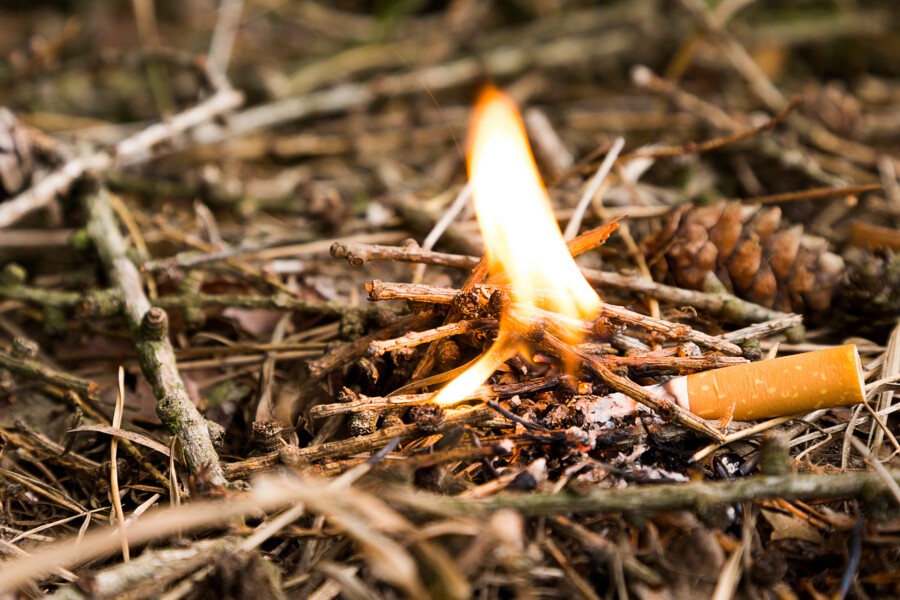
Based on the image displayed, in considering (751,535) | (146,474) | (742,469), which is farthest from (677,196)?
(146,474)

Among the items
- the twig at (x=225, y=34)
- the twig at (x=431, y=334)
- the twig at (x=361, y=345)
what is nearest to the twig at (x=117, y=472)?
the twig at (x=361, y=345)

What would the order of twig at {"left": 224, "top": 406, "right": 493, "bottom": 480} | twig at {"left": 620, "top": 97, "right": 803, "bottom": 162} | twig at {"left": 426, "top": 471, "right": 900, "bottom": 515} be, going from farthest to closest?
twig at {"left": 620, "top": 97, "right": 803, "bottom": 162}, twig at {"left": 224, "top": 406, "right": 493, "bottom": 480}, twig at {"left": 426, "top": 471, "right": 900, "bottom": 515}

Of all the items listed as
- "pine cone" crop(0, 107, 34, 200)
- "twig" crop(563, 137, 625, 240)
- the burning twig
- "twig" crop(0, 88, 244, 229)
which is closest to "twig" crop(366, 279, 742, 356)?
the burning twig

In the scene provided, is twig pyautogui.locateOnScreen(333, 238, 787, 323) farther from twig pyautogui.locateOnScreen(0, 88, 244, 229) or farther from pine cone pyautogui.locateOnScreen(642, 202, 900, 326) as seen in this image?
twig pyautogui.locateOnScreen(0, 88, 244, 229)

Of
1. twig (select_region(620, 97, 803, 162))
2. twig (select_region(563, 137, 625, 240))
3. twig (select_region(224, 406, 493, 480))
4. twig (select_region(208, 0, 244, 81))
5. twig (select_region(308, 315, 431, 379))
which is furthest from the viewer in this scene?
twig (select_region(208, 0, 244, 81))

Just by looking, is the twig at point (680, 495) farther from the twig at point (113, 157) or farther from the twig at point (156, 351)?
the twig at point (113, 157)

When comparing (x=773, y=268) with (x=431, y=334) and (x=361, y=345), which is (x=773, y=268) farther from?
(x=361, y=345)

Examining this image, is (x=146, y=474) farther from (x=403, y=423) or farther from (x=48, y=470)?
(x=403, y=423)

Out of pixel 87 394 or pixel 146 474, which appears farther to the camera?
pixel 87 394

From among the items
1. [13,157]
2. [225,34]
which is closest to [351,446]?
[13,157]
